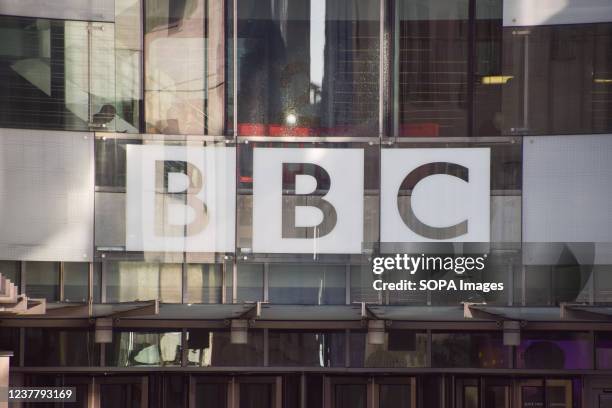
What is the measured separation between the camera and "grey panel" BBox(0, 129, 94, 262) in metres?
15.7

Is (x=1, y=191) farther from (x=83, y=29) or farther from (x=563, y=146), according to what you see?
(x=563, y=146)

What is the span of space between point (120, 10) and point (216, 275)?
14.0ft

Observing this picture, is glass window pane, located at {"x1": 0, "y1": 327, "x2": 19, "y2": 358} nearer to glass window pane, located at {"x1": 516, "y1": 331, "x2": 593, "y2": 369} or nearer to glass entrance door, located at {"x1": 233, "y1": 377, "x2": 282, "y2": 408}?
glass entrance door, located at {"x1": 233, "y1": 377, "x2": 282, "y2": 408}

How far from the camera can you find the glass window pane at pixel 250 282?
16109 millimetres

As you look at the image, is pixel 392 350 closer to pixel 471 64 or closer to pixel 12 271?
pixel 471 64

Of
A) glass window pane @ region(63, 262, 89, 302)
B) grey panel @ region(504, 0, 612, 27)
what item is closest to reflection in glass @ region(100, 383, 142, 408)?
glass window pane @ region(63, 262, 89, 302)

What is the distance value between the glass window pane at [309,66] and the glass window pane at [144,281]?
7.94 feet

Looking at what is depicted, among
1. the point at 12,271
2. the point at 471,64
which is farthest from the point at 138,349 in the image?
the point at 471,64

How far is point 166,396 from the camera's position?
1689 centimetres

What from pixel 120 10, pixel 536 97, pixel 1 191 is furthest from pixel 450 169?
pixel 1 191

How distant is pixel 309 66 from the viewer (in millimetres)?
16062

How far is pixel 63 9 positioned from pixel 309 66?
3.78 metres

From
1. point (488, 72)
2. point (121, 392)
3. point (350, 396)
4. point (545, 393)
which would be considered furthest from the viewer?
point (350, 396)

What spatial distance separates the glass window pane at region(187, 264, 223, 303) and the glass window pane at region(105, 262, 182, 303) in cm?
17
